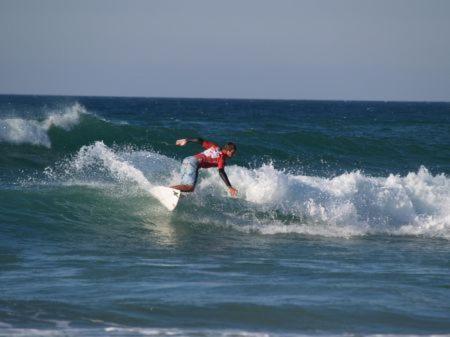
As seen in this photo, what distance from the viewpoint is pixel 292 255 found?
37.4ft

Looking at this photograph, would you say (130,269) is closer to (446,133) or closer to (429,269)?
(429,269)

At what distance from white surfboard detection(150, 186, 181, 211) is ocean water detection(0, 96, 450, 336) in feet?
0.71

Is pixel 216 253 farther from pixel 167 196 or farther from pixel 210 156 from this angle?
pixel 167 196

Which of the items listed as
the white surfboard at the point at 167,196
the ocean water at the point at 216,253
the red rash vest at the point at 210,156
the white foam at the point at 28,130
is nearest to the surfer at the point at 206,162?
the red rash vest at the point at 210,156

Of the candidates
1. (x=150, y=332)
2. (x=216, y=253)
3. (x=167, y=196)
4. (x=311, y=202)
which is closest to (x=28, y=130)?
(x=167, y=196)

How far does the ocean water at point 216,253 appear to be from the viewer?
788cm

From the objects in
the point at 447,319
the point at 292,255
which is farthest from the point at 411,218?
the point at 447,319

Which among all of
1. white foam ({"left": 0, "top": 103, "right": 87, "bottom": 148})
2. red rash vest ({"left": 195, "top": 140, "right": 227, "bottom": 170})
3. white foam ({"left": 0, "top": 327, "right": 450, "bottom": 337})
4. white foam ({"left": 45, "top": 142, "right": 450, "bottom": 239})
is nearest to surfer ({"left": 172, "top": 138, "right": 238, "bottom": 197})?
red rash vest ({"left": 195, "top": 140, "right": 227, "bottom": 170})

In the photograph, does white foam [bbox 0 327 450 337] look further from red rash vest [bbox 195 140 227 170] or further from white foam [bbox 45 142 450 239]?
white foam [bbox 45 142 450 239]

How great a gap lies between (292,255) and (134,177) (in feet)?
18.6

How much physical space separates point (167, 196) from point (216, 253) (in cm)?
304

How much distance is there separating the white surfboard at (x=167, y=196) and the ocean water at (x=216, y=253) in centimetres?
22

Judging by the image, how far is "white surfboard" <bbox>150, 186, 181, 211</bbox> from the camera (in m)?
13.9

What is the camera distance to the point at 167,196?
556 inches
